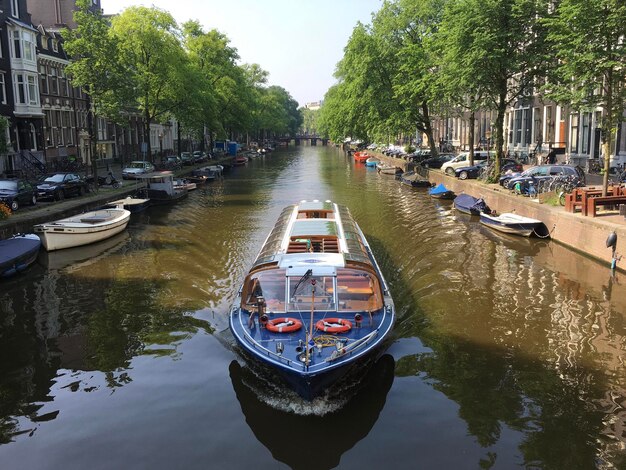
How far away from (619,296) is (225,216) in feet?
71.6

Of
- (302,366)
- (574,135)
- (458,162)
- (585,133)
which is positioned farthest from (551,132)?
(302,366)

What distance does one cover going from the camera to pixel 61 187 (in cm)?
3331

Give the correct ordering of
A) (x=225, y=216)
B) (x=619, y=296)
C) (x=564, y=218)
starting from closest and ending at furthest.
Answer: (x=619, y=296) < (x=564, y=218) < (x=225, y=216)

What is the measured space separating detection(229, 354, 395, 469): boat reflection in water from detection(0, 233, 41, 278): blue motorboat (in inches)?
459

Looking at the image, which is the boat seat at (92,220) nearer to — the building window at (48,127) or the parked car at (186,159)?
the building window at (48,127)

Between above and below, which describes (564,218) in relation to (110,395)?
above

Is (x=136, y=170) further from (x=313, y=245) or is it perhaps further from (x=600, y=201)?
(x=600, y=201)

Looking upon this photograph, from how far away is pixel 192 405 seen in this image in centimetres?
1098

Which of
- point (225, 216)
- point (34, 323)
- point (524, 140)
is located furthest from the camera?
point (524, 140)

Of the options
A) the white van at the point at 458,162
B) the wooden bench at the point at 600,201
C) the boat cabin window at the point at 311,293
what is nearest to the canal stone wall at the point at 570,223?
the wooden bench at the point at 600,201

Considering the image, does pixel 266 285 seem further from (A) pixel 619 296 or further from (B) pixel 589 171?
(B) pixel 589 171

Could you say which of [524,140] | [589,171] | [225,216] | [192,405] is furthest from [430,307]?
[524,140]

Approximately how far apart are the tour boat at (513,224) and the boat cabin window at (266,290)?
1604 cm

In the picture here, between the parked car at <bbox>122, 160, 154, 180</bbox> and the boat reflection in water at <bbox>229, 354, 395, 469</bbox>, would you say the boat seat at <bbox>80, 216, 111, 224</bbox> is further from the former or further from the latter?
the parked car at <bbox>122, 160, 154, 180</bbox>
